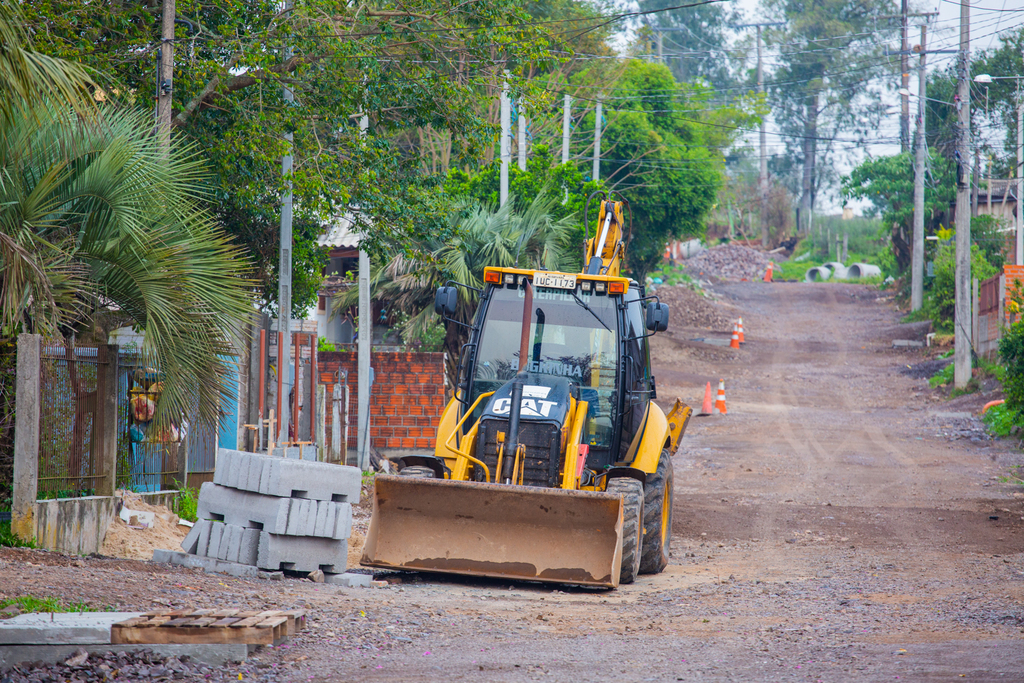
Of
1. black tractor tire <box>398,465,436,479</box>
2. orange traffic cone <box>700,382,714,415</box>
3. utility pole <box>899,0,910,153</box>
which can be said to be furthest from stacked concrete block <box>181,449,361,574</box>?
utility pole <box>899,0,910,153</box>

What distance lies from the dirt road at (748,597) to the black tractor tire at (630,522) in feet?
0.54

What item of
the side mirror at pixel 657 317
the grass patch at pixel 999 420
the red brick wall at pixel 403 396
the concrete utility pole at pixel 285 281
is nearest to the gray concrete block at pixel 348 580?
the side mirror at pixel 657 317

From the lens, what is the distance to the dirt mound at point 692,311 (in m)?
41.5

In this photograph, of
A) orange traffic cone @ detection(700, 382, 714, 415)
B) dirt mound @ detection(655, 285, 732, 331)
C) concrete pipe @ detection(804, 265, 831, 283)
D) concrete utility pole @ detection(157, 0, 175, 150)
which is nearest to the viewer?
concrete utility pole @ detection(157, 0, 175, 150)

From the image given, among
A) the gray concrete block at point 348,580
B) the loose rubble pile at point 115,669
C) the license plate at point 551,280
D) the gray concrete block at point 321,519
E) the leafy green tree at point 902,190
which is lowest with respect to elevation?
the gray concrete block at point 348,580

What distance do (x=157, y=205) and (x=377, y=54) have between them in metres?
5.35

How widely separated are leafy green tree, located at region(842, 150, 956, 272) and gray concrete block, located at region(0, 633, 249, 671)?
43.9 meters

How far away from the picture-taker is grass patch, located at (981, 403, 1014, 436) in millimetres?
20234

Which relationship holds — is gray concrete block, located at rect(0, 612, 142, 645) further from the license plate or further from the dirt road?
the license plate

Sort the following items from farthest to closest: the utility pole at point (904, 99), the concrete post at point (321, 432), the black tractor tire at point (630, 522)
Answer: the utility pole at point (904, 99) → the concrete post at point (321, 432) → the black tractor tire at point (630, 522)

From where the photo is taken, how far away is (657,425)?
1055cm

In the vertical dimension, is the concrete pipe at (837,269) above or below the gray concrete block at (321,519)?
above

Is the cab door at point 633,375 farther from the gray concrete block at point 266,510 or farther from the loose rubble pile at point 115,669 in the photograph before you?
the loose rubble pile at point 115,669

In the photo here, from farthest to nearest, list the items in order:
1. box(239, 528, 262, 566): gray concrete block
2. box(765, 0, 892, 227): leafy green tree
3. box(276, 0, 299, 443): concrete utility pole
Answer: box(765, 0, 892, 227): leafy green tree
box(276, 0, 299, 443): concrete utility pole
box(239, 528, 262, 566): gray concrete block
